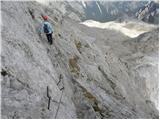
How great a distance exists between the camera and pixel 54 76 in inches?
925

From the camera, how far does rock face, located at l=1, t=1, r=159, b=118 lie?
19.2m

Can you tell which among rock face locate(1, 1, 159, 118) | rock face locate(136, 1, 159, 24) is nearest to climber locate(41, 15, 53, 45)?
rock face locate(1, 1, 159, 118)

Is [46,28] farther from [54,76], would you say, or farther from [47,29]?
[54,76]

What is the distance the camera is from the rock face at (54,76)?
63.0 feet

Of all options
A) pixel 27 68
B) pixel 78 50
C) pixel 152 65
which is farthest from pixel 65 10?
pixel 27 68

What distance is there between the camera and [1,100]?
17953mm

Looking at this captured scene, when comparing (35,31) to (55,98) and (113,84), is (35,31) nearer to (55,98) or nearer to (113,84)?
(55,98)

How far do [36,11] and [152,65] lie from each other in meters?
27.3

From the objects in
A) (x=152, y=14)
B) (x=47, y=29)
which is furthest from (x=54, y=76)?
(x=152, y=14)

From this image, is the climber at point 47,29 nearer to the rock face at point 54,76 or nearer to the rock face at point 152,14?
the rock face at point 54,76

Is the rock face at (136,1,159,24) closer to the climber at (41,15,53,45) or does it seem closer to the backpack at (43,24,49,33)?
the climber at (41,15,53,45)

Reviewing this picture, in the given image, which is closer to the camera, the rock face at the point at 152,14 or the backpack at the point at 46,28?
the backpack at the point at 46,28

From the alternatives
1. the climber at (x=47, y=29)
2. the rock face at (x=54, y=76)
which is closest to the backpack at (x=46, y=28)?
the climber at (x=47, y=29)

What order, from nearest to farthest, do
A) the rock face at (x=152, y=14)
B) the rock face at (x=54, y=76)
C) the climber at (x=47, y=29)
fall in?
the rock face at (x=54, y=76) → the climber at (x=47, y=29) → the rock face at (x=152, y=14)
